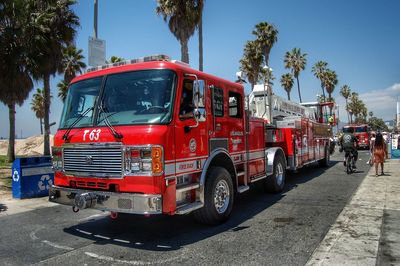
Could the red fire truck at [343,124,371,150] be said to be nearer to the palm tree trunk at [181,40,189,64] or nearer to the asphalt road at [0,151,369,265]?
the palm tree trunk at [181,40,189,64]

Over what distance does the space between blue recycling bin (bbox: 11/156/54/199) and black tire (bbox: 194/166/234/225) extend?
543cm

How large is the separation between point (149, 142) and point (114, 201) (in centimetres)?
99

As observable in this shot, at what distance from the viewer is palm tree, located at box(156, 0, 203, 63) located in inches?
811

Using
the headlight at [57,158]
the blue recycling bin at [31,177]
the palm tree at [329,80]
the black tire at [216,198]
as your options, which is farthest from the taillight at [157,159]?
the palm tree at [329,80]

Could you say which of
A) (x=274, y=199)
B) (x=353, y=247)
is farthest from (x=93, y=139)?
(x=274, y=199)

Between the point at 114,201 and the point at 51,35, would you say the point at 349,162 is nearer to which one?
the point at 114,201

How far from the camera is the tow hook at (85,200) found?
17.9ft

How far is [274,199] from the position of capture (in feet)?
30.0

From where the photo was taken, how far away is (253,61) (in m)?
37.8

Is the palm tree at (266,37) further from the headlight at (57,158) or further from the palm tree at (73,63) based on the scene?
the headlight at (57,158)

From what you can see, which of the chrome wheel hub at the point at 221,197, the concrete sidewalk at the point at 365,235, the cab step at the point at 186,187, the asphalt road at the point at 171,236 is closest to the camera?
the concrete sidewalk at the point at 365,235

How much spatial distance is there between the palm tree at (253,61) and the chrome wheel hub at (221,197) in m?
31.3

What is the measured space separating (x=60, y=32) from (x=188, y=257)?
17.6 metres

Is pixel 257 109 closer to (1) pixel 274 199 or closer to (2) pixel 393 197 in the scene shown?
(1) pixel 274 199
